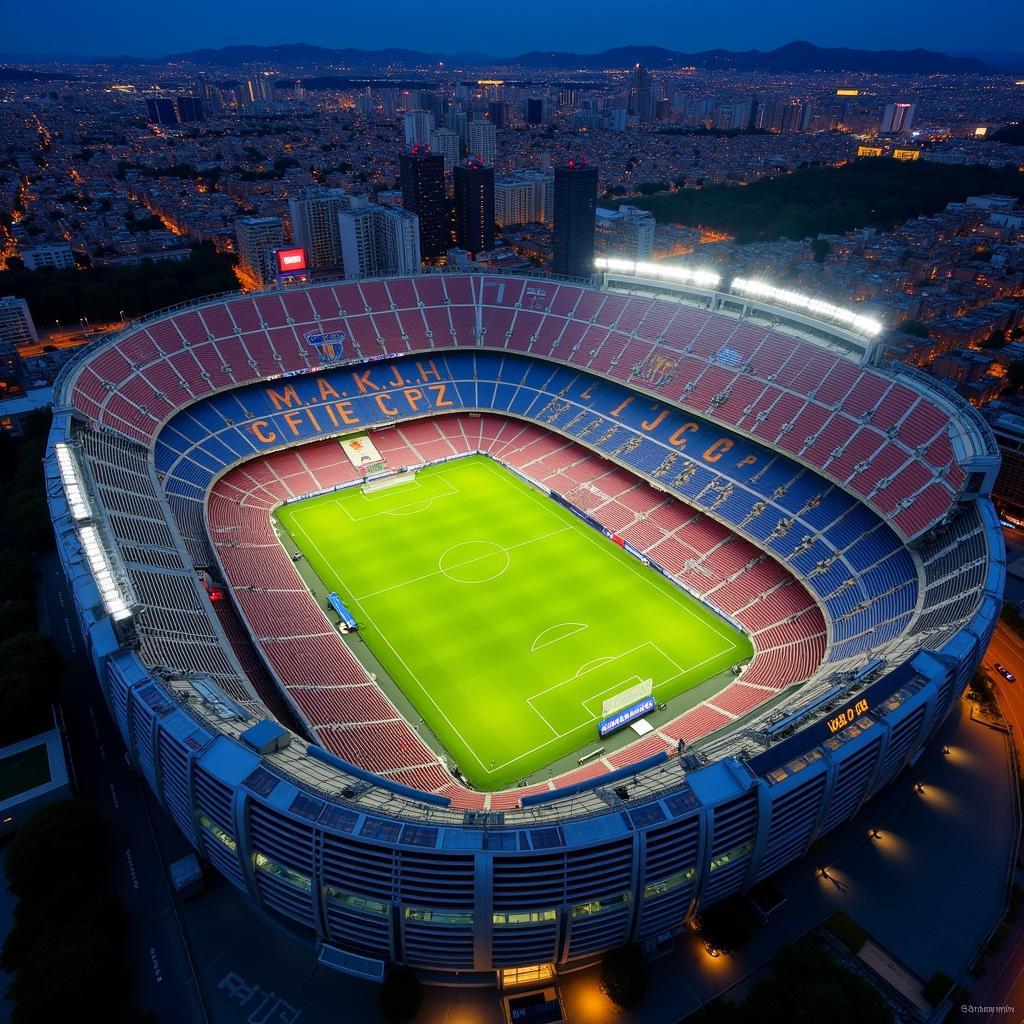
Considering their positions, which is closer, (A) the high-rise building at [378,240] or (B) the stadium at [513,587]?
(B) the stadium at [513,587]

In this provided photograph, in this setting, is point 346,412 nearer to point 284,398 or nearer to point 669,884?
point 284,398

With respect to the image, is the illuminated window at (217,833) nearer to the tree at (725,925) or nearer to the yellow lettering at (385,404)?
the tree at (725,925)

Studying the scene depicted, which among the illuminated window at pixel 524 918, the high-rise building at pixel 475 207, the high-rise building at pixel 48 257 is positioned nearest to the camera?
the illuminated window at pixel 524 918

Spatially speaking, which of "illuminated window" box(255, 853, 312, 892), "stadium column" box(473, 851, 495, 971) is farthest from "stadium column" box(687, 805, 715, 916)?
"illuminated window" box(255, 853, 312, 892)

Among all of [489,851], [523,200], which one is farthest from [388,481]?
[523,200]

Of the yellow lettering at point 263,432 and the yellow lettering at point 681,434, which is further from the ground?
the yellow lettering at point 681,434

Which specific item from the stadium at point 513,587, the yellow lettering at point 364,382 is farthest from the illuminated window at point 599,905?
the yellow lettering at point 364,382

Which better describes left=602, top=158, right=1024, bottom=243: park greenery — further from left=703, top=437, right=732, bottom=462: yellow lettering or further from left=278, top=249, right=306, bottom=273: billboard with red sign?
left=703, top=437, right=732, bottom=462: yellow lettering
